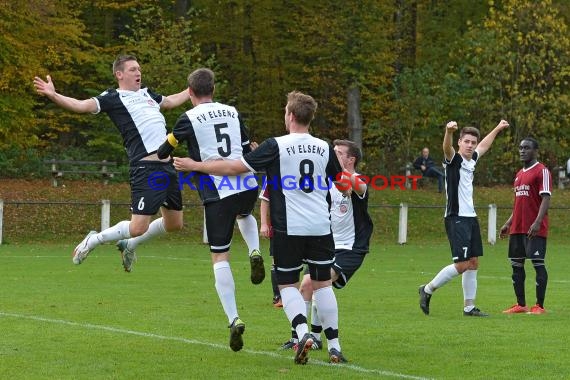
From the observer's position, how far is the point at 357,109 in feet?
156

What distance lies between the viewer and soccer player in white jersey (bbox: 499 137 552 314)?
13.7 metres

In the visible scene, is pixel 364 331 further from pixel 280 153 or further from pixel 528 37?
pixel 528 37

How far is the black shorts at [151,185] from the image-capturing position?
1238 cm

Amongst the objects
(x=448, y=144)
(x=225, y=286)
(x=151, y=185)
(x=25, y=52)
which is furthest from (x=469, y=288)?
(x=25, y=52)

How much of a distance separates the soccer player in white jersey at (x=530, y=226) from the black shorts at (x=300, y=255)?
4774 millimetres

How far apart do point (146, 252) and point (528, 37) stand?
80.2 feet

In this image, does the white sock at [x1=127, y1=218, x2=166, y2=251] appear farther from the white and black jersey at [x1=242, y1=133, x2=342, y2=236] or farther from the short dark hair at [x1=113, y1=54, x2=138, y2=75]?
the white and black jersey at [x1=242, y1=133, x2=342, y2=236]

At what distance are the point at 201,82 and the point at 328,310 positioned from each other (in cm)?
235

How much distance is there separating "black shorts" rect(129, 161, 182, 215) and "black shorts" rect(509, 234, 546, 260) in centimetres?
423

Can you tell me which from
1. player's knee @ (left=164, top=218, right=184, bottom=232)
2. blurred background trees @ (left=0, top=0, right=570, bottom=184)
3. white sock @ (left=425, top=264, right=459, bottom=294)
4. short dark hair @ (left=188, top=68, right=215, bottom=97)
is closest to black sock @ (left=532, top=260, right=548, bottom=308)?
white sock @ (left=425, top=264, right=459, bottom=294)

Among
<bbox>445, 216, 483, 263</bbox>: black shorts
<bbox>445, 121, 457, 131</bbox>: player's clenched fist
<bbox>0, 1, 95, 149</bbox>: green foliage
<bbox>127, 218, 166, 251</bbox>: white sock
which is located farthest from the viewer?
<bbox>0, 1, 95, 149</bbox>: green foliage

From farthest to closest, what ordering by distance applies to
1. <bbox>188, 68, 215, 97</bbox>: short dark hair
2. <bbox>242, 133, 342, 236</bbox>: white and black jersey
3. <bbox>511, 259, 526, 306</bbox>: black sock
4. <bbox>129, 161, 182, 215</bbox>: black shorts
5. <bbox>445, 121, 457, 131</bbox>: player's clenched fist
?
<bbox>511, 259, 526, 306</bbox>: black sock, <bbox>129, 161, 182, 215</bbox>: black shorts, <bbox>445, 121, 457, 131</bbox>: player's clenched fist, <bbox>188, 68, 215, 97</bbox>: short dark hair, <bbox>242, 133, 342, 236</bbox>: white and black jersey

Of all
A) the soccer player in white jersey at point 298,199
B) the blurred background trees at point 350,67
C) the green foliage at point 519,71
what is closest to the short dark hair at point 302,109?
the soccer player in white jersey at point 298,199

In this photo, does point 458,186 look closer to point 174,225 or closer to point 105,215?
point 174,225
